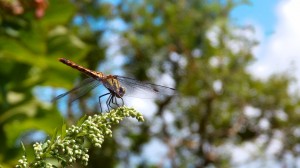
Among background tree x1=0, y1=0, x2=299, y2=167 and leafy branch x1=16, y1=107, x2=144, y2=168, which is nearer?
leafy branch x1=16, y1=107, x2=144, y2=168

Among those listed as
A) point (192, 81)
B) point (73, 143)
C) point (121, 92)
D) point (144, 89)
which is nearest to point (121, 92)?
point (121, 92)

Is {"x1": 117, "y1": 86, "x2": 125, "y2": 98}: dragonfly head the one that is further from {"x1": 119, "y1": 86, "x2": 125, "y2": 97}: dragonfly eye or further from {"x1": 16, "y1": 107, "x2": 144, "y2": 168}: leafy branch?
{"x1": 16, "y1": 107, "x2": 144, "y2": 168}: leafy branch

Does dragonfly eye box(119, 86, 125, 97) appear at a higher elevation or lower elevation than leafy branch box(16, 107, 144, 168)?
higher

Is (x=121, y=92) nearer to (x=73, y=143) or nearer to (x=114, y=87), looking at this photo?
(x=114, y=87)

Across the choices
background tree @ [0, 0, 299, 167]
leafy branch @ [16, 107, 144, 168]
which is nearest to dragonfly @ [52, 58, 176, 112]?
leafy branch @ [16, 107, 144, 168]

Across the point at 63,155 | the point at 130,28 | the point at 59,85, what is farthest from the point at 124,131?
the point at 63,155

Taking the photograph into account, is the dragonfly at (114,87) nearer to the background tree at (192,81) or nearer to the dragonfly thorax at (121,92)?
the dragonfly thorax at (121,92)

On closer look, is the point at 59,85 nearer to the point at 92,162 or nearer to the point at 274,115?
the point at 92,162
